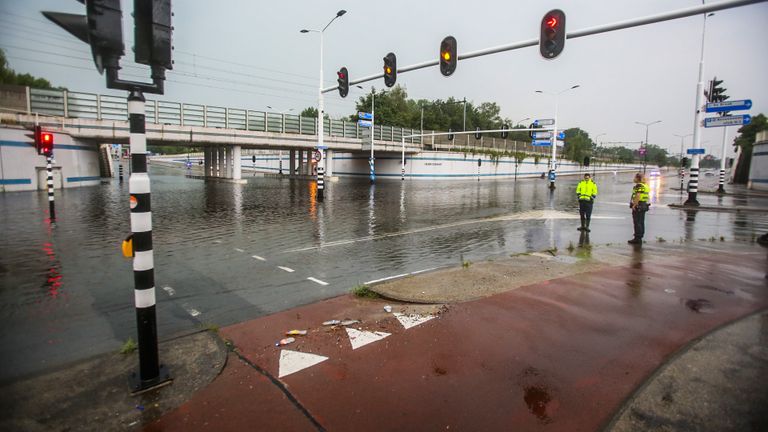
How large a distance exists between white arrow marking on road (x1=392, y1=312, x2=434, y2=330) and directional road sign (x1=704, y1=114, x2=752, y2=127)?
22578 millimetres

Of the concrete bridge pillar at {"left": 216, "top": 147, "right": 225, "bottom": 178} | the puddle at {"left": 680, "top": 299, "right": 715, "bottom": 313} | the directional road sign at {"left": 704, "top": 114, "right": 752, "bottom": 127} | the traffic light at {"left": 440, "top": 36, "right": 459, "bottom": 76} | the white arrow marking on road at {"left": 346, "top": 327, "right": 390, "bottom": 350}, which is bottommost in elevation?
the white arrow marking on road at {"left": 346, "top": 327, "right": 390, "bottom": 350}

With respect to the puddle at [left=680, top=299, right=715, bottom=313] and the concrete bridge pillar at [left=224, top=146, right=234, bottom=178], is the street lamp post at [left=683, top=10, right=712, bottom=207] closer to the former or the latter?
the puddle at [left=680, top=299, right=715, bottom=313]

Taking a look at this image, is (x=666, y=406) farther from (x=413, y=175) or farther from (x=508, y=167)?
(x=508, y=167)

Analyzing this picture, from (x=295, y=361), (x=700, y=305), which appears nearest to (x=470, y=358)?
(x=295, y=361)

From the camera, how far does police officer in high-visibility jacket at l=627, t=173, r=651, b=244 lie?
9.88 metres

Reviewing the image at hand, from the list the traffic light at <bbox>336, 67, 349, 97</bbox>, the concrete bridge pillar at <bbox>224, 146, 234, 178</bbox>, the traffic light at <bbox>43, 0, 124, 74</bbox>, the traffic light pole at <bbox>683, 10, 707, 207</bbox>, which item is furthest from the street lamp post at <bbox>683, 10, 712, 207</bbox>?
the concrete bridge pillar at <bbox>224, 146, 234, 178</bbox>

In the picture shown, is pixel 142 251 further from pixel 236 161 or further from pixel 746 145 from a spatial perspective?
pixel 746 145

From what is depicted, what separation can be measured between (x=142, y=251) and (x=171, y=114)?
29741 millimetres

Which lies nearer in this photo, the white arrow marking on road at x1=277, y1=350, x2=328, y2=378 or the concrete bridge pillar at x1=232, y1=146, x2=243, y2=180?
the white arrow marking on road at x1=277, y1=350, x2=328, y2=378

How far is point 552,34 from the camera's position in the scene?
11.1 metres

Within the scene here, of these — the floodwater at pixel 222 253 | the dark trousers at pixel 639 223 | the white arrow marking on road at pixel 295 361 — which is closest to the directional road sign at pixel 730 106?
the floodwater at pixel 222 253

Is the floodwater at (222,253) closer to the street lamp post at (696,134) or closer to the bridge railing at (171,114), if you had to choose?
the street lamp post at (696,134)

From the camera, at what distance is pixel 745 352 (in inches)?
153

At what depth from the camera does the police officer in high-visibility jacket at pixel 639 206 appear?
988cm
